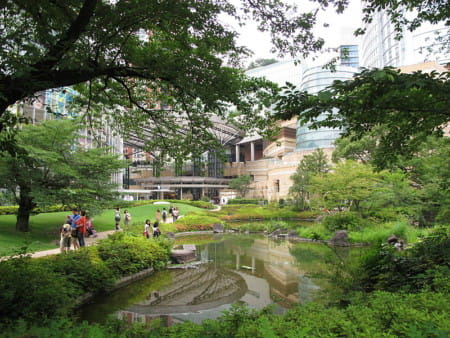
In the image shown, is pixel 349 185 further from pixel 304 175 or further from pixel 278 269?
pixel 304 175

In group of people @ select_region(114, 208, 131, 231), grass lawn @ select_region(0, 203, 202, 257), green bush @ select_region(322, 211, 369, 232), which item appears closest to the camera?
grass lawn @ select_region(0, 203, 202, 257)

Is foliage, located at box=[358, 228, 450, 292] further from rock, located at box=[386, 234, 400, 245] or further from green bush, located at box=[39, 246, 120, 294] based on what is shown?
rock, located at box=[386, 234, 400, 245]

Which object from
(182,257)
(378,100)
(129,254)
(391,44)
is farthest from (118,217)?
(391,44)

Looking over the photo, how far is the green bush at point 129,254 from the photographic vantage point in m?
9.56

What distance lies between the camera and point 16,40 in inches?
175

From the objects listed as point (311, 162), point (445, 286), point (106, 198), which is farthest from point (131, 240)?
point (311, 162)

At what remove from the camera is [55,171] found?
13578mm

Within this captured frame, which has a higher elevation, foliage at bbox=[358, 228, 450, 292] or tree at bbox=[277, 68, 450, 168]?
tree at bbox=[277, 68, 450, 168]

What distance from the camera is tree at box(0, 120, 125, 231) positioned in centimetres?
1319

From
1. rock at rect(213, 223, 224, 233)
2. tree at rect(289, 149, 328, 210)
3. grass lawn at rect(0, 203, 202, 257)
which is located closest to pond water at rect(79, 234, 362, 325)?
grass lawn at rect(0, 203, 202, 257)

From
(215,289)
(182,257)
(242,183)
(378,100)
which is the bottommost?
(215,289)

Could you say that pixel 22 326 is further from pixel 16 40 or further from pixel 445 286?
pixel 445 286

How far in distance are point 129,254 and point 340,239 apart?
1141cm

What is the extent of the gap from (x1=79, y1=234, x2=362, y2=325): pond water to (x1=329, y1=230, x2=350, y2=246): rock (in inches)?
119
